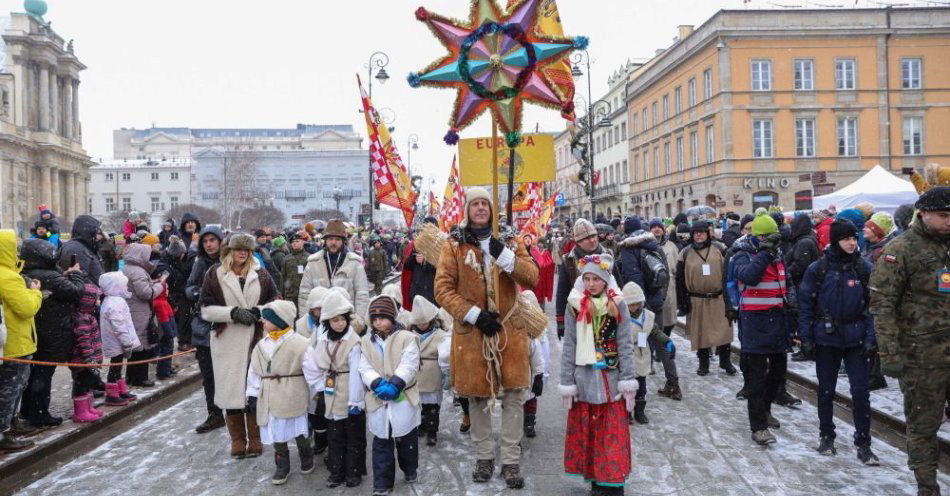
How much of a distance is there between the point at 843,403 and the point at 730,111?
3086 centimetres

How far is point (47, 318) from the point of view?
6109mm

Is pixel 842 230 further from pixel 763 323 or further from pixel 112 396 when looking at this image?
pixel 112 396

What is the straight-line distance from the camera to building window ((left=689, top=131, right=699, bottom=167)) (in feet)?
125

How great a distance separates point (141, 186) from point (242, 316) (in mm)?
111686

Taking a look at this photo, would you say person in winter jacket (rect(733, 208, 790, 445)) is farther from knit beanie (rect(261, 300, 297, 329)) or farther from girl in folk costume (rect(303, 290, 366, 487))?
knit beanie (rect(261, 300, 297, 329))

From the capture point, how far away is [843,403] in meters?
6.79

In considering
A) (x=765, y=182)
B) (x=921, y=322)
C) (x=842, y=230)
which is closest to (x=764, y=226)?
(x=842, y=230)

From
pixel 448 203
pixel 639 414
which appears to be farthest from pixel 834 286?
pixel 448 203

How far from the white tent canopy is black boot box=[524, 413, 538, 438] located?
1257 centimetres

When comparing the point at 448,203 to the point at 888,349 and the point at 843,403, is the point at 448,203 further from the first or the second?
the point at 888,349

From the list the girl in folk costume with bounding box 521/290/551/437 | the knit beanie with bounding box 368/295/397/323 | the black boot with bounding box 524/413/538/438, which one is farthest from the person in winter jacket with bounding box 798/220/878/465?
the knit beanie with bounding box 368/295/397/323

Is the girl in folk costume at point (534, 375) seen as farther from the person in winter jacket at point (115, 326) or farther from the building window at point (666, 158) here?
the building window at point (666, 158)

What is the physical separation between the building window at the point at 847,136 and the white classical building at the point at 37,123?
64.8 m

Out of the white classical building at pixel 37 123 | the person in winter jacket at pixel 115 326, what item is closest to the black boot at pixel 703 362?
the person in winter jacket at pixel 115 326
